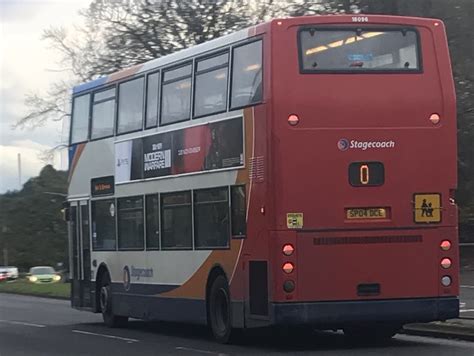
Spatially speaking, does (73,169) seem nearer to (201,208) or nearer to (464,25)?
(201,208)

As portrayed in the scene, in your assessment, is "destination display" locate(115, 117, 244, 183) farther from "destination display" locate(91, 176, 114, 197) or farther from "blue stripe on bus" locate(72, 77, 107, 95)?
"blue stripe on bus" locate(72, 77, 107, 95)

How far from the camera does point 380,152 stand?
15625 millimetres

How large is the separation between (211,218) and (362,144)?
2.93 m

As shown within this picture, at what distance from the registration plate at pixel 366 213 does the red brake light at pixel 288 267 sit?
1036 millimetres

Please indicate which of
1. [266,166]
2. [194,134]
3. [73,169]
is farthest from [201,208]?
[73,169]

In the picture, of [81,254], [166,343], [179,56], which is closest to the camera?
[166,343]

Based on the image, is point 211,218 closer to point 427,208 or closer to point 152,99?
point 152,99

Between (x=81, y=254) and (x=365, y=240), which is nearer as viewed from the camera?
(x=365, y=240)

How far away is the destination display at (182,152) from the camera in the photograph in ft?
54.2

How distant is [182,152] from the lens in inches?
716

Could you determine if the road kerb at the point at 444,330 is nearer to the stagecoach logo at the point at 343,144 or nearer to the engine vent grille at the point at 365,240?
the engine vent grille at the point at 365,240

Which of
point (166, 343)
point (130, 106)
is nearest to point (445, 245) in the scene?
point (166, 343)

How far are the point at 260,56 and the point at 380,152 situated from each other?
2096mm

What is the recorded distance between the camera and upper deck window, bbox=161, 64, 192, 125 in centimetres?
1812
